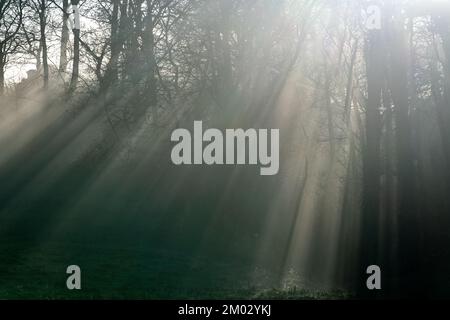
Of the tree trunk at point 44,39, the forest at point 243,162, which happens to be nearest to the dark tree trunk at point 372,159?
the forest at point 243,162

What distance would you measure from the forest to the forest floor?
7 centimetres

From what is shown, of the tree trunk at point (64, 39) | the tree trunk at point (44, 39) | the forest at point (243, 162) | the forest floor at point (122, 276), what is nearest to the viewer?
the forest floor at point (122, 276)

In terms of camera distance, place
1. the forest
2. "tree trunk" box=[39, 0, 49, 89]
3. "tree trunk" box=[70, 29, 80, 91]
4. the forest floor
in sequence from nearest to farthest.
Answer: the forest floor
the forest
"tree trunk" box=[70, 29, 80, 91]
"tree trunk" box=[39, 0, 49, 89]

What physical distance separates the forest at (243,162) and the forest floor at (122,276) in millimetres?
67

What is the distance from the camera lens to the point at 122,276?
14.1 meters

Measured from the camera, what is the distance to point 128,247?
17953mm

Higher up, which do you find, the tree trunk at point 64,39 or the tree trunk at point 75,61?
the tree trunk at point 64,39

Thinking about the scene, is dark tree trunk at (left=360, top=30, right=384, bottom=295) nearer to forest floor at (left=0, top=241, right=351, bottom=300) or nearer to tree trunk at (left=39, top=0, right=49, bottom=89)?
forest floor at (left=0, top=241, right=351, bottom=300)

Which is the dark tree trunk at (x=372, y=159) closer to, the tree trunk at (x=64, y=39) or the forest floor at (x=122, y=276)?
the forest floor at (x=122, y=276)

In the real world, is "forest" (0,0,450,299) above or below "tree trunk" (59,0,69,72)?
below

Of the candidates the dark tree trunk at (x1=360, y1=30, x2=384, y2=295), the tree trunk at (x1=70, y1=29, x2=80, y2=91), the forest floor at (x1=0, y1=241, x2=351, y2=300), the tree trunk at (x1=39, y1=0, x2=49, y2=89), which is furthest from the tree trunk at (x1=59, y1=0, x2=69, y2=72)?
the dark tree trunk at (x1=360, y1=30, x2=384, y2=295)

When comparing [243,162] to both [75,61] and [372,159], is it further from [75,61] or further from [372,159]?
[75,61]

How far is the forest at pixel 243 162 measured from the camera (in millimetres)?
15828

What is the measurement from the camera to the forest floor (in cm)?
1224
